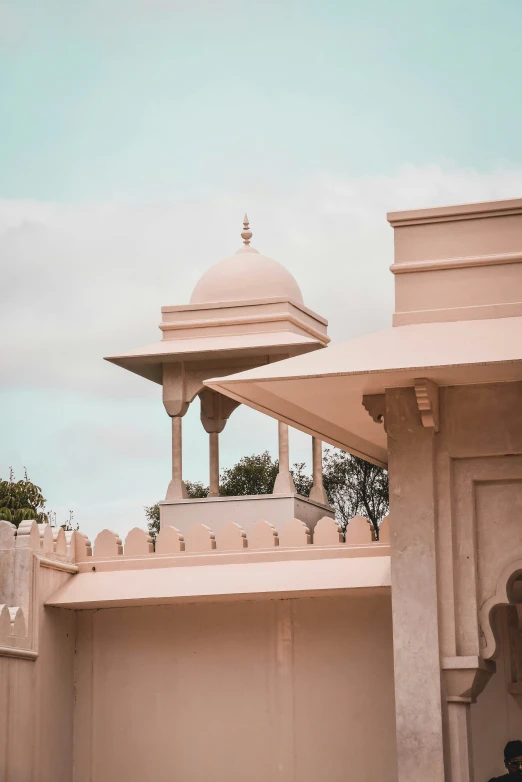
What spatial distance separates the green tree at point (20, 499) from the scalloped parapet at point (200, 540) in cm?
1457

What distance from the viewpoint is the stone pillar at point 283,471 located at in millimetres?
12766

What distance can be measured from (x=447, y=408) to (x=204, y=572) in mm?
2924

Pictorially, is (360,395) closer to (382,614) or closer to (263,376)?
(263,376)

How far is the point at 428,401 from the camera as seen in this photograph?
8.45 m

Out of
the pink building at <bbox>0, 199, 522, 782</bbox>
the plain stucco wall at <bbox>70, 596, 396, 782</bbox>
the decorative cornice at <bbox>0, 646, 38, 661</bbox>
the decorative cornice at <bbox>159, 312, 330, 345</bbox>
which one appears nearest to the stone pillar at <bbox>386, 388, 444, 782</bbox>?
the pink building at <bbox>0, 199, 522, 782</bbox>

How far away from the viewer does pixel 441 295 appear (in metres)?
9.10

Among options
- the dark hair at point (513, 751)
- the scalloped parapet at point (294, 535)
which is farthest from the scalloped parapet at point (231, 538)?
the dark hair at point (513, 751)

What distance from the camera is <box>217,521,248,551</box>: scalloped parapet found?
10719 millimetres

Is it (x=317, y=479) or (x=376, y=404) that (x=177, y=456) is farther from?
(x=376, y=404)

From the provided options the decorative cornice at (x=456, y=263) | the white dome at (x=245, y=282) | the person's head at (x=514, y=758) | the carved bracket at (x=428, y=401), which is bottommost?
the person's head at (x=514, y=758)

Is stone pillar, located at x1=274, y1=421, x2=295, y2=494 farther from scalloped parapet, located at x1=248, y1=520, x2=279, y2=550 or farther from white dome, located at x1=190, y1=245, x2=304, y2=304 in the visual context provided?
scalloped parapet, located at x1=248, y1=520, x2=279, y2=550

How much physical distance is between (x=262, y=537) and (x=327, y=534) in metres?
0.56

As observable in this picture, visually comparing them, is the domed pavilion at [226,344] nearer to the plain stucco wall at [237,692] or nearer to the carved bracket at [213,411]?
the carved bracket at [213,411]

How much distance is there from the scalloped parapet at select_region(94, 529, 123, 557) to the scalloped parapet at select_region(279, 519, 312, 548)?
1.52 m
